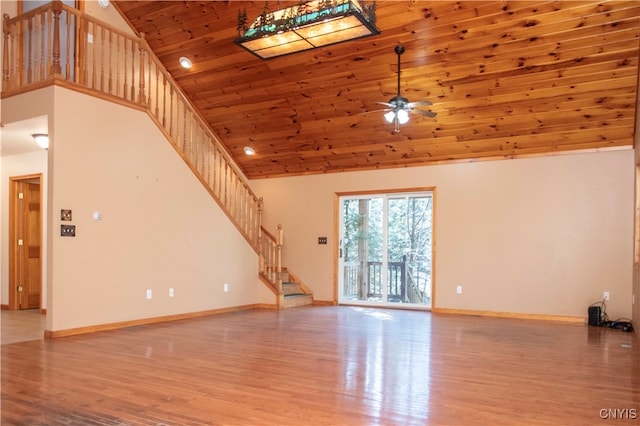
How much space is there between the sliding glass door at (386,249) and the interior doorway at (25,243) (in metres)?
5.12

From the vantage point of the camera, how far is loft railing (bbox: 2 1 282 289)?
568 cm

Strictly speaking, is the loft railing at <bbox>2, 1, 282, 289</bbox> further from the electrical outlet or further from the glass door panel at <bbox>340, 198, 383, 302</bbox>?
the electrical outlet

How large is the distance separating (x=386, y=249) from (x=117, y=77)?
5.09 meters

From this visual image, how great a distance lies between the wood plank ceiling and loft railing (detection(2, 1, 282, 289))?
→ 21.4 inches

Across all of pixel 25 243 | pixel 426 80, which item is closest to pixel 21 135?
pixel 25 243

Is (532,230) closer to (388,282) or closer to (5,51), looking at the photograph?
(388,282)

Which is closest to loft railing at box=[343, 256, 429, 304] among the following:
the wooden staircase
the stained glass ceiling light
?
the wooden staircase

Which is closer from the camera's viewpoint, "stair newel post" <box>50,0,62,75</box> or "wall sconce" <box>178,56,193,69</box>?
"stair newel post" <box>50,0,62,75</box>

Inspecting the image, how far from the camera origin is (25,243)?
754 centimetres

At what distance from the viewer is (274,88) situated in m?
7.23

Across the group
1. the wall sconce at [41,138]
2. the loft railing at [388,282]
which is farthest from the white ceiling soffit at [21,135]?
the loft railing at [388,282]

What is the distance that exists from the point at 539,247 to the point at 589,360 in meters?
2.82

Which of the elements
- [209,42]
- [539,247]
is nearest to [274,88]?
[209,42]

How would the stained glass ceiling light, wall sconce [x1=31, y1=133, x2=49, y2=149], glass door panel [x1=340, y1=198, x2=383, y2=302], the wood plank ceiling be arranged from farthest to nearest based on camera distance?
glass door panel [x1=340, y1=198, x2=383, y2=302]
wall sconce [x1=31, y1=133, x2=49, y2=149]
the wood plank ceiling
the stained glass ceiling light
